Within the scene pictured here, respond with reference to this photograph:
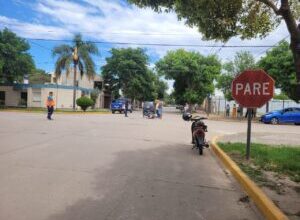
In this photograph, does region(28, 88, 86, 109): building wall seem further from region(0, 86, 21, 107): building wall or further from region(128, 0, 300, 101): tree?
region(128, 0, 300, 101): tree

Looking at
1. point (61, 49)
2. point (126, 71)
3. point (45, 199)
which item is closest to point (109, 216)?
point (45, 199)

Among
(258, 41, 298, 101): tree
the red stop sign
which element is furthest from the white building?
the red stop sign

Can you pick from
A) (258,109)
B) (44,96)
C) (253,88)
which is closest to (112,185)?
(253,88)

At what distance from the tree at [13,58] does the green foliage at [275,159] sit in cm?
3652

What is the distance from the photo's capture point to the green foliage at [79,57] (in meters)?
43.3

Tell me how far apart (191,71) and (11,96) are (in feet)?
86.9

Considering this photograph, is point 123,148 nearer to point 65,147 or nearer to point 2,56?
point 65,147

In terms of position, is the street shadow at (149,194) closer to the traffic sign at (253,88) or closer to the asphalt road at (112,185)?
the asphalt road at (112,185)

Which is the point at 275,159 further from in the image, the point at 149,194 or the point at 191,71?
the point at 191,71

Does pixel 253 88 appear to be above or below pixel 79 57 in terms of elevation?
below

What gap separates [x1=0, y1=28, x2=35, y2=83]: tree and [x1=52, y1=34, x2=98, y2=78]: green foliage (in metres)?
4.65

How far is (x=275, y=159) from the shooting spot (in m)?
9.71

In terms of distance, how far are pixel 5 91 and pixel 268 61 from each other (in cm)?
3385

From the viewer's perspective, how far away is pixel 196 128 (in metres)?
11.8
